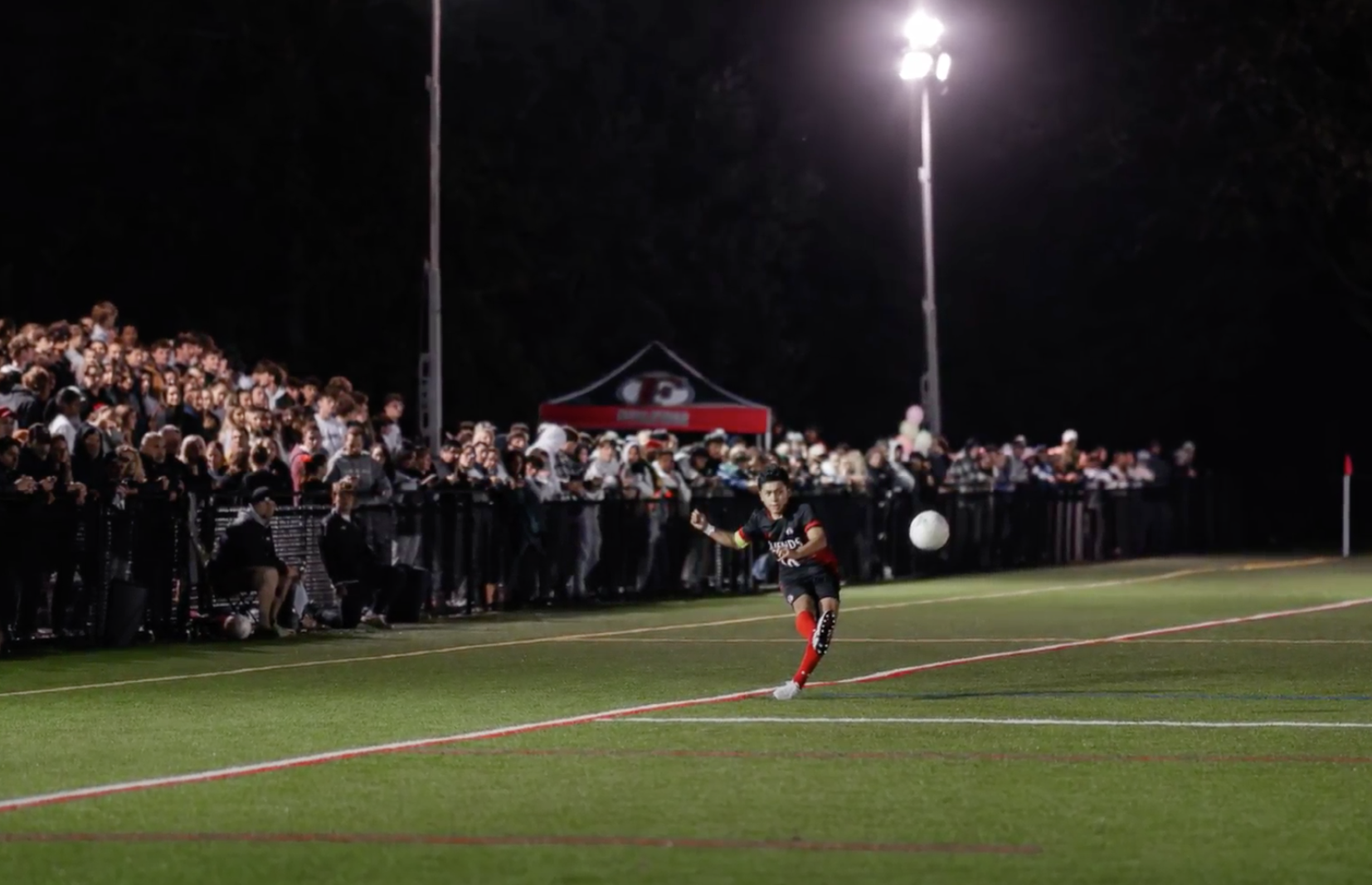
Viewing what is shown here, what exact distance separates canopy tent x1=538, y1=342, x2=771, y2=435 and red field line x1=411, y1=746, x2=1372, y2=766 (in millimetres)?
27844

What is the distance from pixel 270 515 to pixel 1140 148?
4543cm

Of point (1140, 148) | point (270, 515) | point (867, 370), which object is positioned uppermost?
point (1140, 148)

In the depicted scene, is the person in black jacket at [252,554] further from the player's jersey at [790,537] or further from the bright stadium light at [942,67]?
the bright stadium light at [942,67]

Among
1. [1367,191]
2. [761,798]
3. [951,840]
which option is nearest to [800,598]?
[761,798]

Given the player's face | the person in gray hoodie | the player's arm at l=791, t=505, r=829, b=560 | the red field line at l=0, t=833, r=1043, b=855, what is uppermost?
the person in gray hoodie

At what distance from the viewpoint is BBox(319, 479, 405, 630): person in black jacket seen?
25.3m

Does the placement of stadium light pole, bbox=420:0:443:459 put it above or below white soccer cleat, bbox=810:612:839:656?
above

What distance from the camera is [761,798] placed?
12.1 meters

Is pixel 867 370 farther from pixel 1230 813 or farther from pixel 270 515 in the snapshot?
pixel 1230 813

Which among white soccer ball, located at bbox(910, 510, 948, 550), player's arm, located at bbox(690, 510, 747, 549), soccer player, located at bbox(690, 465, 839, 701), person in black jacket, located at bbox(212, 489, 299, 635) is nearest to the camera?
player's arm, located at bbox(690, 510, 747, 549)

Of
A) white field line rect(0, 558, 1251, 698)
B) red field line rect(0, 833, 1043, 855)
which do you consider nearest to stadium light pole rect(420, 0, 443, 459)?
white field line rect(0, 558, 1251, 698)

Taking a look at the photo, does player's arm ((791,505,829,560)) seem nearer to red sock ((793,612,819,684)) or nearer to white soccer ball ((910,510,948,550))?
red sock ((793,612,819,684))

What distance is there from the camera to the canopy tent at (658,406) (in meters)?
42.1

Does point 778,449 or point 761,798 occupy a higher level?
point 778,449
